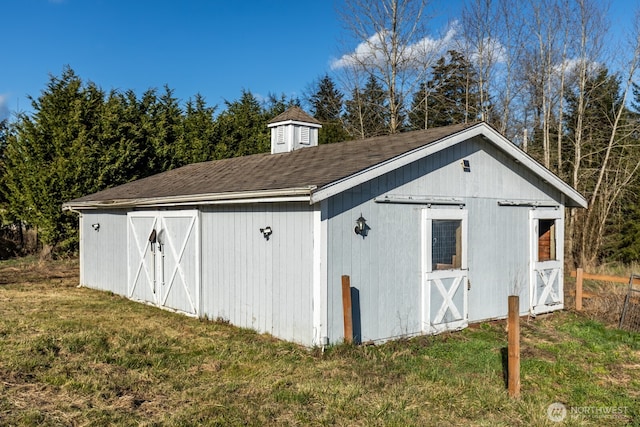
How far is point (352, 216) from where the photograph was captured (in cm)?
738

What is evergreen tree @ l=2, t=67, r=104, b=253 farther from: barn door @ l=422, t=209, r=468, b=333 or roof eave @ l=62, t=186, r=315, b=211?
barn door @ l=422, t=209, r=468, b=333

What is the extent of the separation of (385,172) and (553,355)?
340 centimetres

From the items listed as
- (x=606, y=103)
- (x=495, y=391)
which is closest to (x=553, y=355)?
(x=495, y=391)

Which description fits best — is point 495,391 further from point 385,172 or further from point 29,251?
point 29,251

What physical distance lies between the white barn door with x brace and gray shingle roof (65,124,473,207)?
51 centimetres

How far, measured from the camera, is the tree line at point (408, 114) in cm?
1728

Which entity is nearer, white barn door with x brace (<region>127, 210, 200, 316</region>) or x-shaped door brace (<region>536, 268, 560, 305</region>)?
white barn door with x brace (<region>127, 210, 200, 316</region>)

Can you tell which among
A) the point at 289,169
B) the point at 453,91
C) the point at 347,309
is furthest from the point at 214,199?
the point at 453,91

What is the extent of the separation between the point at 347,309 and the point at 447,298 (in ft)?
7.47

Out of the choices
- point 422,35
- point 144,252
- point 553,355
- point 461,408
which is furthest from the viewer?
point 422,35

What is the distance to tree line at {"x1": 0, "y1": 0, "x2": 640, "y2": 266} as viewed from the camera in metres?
17.3

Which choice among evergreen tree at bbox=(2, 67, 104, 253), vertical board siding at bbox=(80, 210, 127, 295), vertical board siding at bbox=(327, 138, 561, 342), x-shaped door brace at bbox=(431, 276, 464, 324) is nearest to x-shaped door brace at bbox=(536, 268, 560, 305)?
vertical board siding at bbox=(327, 138, 561, 342)

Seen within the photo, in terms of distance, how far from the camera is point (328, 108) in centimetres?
3173

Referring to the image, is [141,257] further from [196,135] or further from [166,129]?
[196,135]
